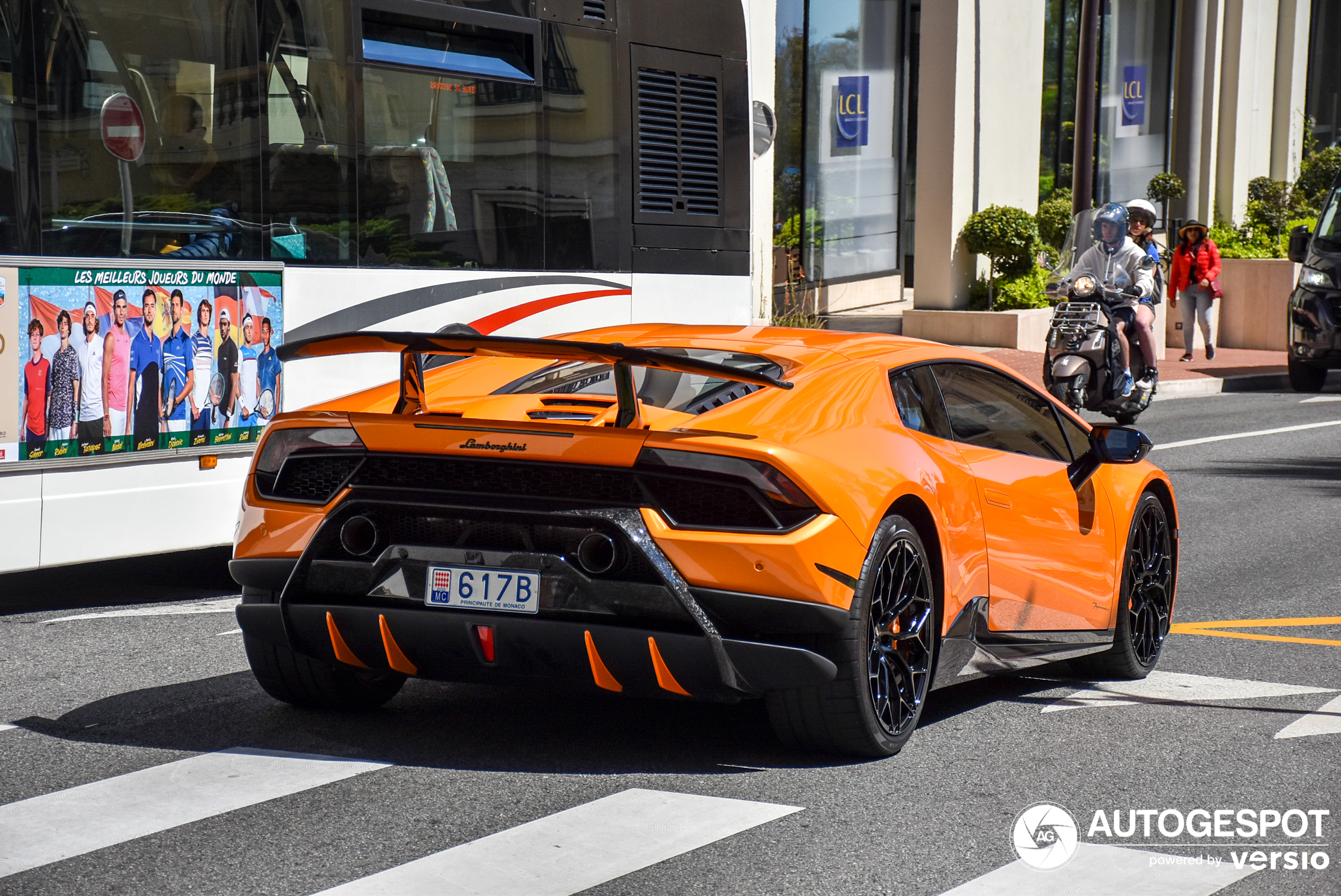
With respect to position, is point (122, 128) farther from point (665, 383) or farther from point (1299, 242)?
point (1299, 242)

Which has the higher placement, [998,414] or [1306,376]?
[998,414]

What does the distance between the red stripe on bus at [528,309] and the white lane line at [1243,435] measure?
264 inches

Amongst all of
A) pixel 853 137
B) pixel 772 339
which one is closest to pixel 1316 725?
pixel 772 339

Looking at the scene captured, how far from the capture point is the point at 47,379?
6914mm

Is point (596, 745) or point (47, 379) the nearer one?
point (596, 745)

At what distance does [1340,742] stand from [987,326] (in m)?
20.0

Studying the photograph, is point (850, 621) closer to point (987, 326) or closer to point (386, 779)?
point (386, 779)

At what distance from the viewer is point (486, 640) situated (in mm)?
4762

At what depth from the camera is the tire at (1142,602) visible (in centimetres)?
629

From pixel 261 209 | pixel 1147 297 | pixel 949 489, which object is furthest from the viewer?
pixel 1147 297

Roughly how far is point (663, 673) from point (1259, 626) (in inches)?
148

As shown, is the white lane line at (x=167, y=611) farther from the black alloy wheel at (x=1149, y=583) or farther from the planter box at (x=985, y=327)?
the planter box at (x=985, y=327)

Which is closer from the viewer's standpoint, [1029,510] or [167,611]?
[1029,510]

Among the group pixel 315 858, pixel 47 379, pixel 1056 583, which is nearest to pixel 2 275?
pixel 47 379
